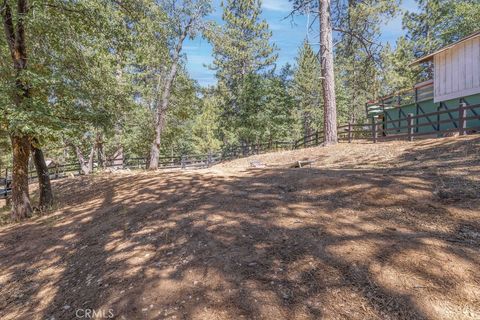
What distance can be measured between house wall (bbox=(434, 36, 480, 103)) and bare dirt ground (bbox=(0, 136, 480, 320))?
8376 millimetres

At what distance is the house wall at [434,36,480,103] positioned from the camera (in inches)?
486

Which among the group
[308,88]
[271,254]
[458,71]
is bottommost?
[271,254]

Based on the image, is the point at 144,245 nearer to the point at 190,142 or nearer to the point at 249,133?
the point at 249,133

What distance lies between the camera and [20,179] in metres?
8.54

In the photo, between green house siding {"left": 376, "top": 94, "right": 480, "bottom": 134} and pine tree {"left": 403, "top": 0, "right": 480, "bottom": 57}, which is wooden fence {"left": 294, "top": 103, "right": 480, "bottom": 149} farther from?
A: pine tree {"left": 403, "top": 0, "right": 480, "bottom": 57}

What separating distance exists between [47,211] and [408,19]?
3744 cm

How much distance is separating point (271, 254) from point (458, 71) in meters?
14.9

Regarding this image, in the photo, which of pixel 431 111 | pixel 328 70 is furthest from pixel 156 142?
pixel 431 111

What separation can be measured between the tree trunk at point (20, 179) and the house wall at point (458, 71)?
1774 centimetres

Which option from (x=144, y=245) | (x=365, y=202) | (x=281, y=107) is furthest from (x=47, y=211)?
(x=281, y=107)

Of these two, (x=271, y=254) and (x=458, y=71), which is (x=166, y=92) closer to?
(x=458, y=71)

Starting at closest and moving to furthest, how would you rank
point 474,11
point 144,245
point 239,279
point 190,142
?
point 239,279, point 144,245, point 474,11, point 190,142

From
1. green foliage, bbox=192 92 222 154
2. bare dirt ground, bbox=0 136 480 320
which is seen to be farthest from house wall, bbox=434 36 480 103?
green foliage, bbox=192 92 222 154

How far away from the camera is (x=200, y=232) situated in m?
Answer: 4.35
